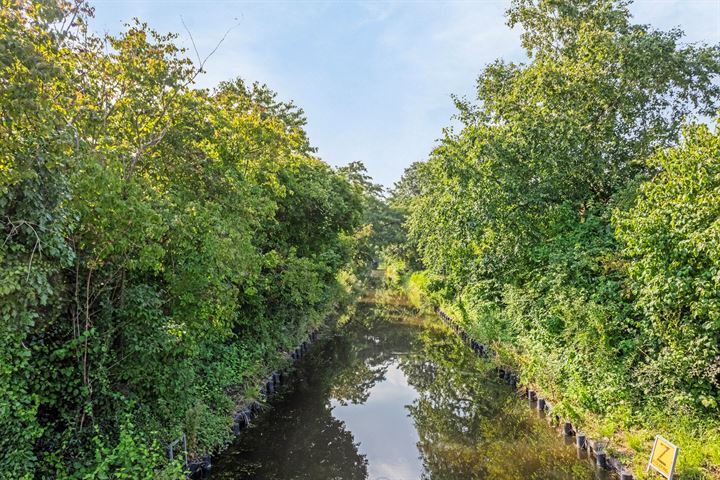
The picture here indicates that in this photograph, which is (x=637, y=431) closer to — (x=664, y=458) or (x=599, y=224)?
(x=664, y=458)

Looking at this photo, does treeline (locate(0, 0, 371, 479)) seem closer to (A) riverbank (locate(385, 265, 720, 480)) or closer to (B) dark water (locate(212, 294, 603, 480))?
Answer: (B) dark water (locate(212, 294, 603, 480))

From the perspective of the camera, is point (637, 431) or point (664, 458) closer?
point (664, 458)

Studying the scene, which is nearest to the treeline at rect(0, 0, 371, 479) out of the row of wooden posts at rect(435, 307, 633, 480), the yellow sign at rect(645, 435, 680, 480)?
the yellow sign at rect(645, 435, 680, 480)

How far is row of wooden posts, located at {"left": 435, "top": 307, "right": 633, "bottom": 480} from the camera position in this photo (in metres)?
7.70

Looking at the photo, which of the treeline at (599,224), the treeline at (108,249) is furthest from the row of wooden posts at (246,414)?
the treeline at (599,224)

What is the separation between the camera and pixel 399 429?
35.6 ft

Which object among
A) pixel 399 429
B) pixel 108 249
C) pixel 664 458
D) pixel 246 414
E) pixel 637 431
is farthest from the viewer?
pixel 399 429

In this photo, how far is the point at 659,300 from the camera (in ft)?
23.9

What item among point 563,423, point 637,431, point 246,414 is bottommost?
point 246,414

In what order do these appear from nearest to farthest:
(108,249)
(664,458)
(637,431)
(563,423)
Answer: (108,249), (664,458), (637,431), (563,423)

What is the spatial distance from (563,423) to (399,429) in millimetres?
3755

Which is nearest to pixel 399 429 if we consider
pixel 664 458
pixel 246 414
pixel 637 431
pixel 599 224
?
pixel 246 414

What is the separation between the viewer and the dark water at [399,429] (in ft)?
27.3

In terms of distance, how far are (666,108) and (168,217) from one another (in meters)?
13.6
